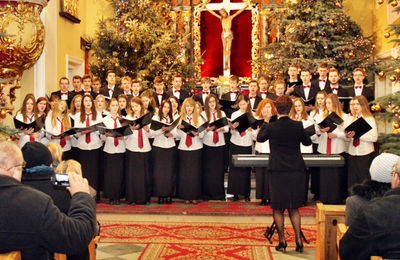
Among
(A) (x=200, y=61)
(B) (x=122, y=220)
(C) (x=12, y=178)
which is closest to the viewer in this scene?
(C) (x=12, y=178)

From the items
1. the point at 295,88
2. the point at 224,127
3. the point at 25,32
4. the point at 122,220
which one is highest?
the point at 25,32

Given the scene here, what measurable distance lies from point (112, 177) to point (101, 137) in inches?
23.8

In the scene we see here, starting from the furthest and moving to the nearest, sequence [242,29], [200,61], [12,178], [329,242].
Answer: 1. [242,29]
2. [200,61]
3. [329,242]
4. [12,178]

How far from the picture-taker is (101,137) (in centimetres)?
813

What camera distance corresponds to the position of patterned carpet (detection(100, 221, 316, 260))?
5520mm

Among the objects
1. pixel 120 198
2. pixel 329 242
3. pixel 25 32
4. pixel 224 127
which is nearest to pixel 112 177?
pixel 120 198

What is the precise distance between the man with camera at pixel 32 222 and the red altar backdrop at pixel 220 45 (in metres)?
11.7

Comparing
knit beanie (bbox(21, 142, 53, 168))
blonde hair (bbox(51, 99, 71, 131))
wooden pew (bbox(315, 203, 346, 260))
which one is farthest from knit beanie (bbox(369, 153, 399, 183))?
blonde hair (bbox(51, 99, 71, 131))

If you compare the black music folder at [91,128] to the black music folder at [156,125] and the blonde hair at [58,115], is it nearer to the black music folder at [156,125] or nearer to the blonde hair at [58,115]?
the blonde hair at [58,115]

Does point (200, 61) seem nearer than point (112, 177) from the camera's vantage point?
No

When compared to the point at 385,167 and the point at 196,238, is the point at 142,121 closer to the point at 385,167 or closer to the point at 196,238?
the point at 196,238

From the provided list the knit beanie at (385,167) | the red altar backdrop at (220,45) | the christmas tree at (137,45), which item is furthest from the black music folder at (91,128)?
the red altar backdrop at (220,45)

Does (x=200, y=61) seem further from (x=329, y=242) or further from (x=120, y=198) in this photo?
(x=329, y=242)

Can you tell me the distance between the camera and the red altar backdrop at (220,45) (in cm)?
1418
